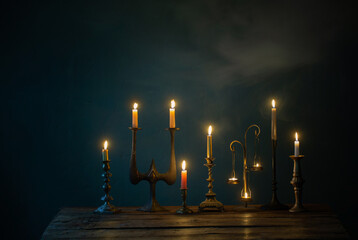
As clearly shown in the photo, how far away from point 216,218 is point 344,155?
104 cm

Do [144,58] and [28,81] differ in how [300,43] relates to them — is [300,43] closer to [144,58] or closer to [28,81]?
[144,58]

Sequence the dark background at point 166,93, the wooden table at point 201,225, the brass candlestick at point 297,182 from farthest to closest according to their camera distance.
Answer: the dark background at point 166,93 < the brass candlestick at point 297,182 < the wooden table at point 201,225

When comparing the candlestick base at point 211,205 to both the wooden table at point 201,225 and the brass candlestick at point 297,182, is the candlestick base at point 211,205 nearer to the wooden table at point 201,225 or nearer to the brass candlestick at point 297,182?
the wooden table at point 201,225

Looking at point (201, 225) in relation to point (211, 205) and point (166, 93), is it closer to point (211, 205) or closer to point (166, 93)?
point (211, 205)

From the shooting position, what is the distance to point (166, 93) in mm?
2605

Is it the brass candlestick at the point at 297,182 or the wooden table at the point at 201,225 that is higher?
the brass candlestick at the point at 297,182

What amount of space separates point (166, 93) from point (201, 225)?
98 cm

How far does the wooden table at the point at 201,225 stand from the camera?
1754 millimetres

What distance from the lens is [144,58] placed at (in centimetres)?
261

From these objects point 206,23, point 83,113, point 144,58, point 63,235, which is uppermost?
point 206,23

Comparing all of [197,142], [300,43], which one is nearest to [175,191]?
[197,142]

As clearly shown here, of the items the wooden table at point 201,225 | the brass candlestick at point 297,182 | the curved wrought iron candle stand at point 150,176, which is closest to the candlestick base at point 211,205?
the wooden table at point 201,225

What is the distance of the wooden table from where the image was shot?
1754mm

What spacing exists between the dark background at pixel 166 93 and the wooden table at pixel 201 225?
436 millimetres
